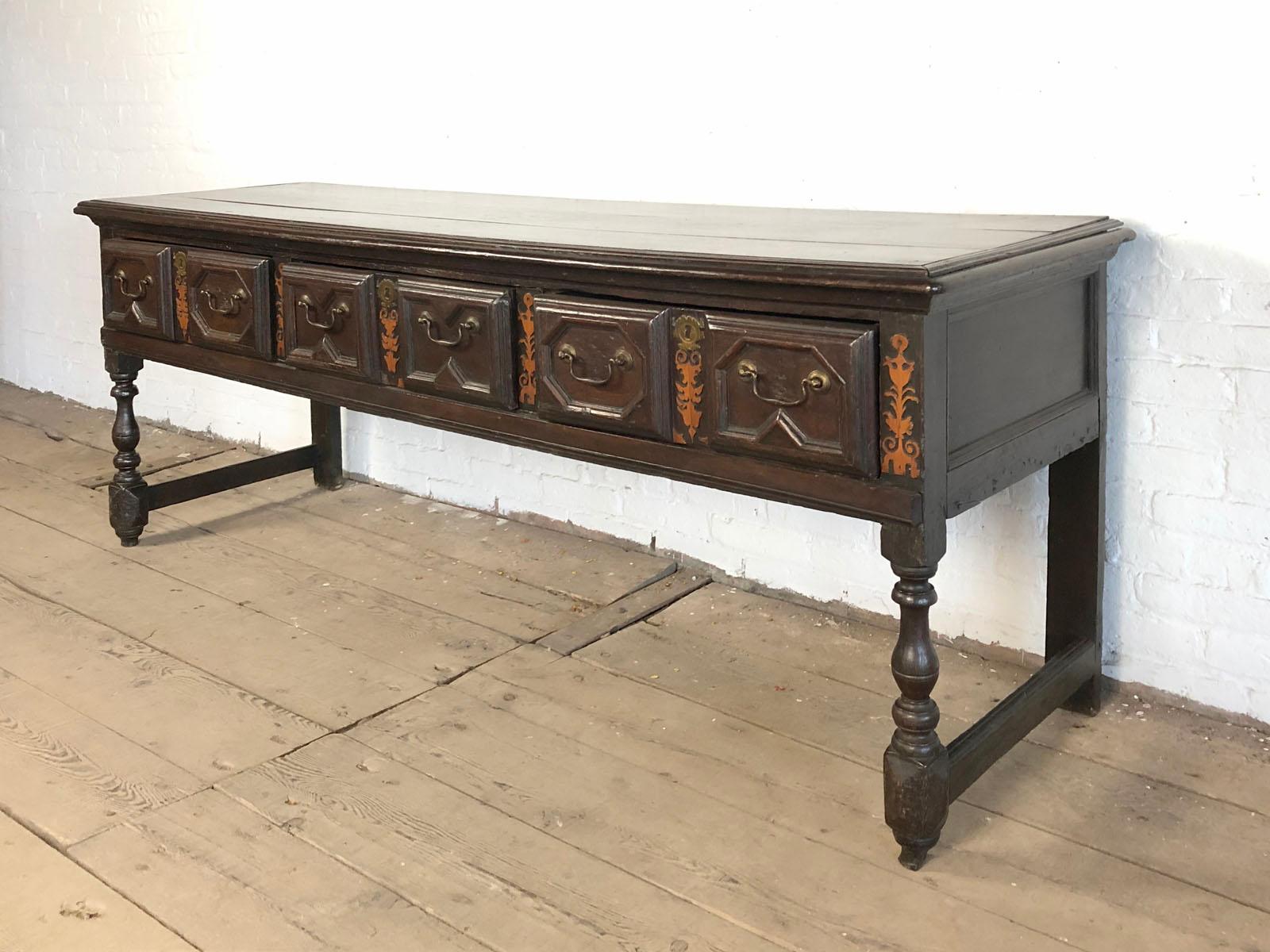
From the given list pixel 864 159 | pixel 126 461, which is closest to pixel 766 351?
pixel 864 159

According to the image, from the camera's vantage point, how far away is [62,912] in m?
1.90

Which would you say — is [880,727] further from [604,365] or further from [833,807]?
[604,365]

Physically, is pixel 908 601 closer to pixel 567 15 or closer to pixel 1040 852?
pixel 1040 852

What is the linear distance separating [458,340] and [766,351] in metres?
0.69

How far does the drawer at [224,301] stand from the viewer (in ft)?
9.31

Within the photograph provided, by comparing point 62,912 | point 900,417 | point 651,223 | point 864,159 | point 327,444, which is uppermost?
point 864,159

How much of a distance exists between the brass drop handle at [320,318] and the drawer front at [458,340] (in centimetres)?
18

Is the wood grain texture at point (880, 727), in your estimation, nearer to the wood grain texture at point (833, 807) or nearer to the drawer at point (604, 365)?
A: the wood grain texture at point (833, 807)

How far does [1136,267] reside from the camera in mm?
2332

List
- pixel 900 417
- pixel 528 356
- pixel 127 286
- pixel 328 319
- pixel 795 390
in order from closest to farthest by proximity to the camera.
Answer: pixel 900 417 < pixel 795 390 < pixel 528 356 < pixel 328 319 < pixel 127 286

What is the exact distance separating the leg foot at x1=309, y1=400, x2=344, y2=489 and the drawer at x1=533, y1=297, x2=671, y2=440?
1615mm

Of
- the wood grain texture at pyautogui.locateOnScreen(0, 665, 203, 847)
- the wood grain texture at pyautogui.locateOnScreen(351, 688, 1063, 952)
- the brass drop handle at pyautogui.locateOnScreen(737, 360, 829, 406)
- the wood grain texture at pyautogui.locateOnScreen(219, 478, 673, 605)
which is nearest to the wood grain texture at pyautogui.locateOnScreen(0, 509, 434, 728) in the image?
the wood grain texture at pyautogui.locateOnScreen(351, 688, 1063, 952)

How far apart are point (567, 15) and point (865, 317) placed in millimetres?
1569

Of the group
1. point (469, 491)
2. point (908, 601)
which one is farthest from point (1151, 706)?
point (469, 491)
